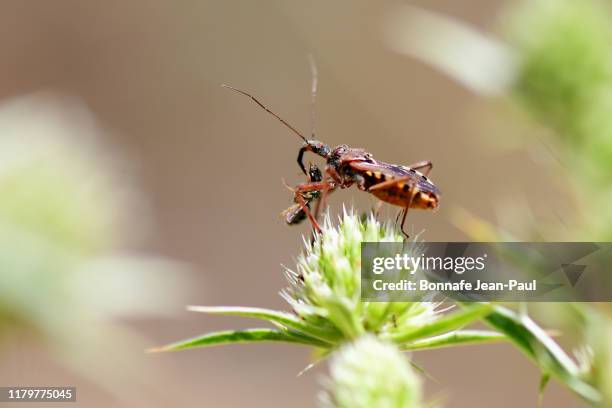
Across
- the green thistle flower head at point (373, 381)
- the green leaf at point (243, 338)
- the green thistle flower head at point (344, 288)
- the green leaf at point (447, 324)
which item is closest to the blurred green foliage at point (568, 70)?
the green thistle flower head at point (344, 288)

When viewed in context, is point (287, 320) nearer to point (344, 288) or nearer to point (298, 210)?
point (344, 288)

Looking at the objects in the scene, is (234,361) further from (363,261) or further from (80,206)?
(363,261)

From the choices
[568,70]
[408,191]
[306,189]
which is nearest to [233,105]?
[568,70]

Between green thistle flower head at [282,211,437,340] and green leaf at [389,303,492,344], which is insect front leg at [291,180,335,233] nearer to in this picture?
green thistle flower head at [282,211,437,340]

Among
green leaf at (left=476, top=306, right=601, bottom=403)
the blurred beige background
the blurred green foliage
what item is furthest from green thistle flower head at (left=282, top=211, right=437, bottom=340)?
the blurred beige background

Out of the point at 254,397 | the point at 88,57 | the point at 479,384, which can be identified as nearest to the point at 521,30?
the point at 479,384
